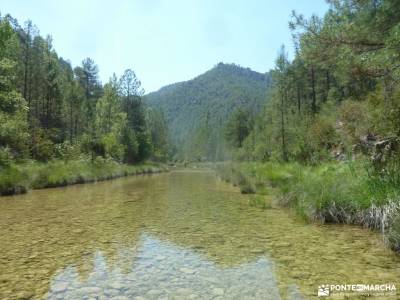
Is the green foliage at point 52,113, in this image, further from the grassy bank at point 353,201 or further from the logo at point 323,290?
the logo at point 323,290

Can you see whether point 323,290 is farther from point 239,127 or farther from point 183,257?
point 239,127

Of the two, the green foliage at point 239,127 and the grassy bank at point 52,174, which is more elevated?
the green foliage at point 239,127

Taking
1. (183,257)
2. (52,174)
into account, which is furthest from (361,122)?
(52,174)

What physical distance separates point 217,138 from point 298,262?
408 feet

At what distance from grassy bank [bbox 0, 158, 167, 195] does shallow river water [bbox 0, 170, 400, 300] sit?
8184 mm

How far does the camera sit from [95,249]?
25.0ft

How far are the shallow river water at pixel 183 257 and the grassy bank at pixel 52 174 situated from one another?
8184 mm

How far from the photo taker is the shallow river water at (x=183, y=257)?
526 centimetres

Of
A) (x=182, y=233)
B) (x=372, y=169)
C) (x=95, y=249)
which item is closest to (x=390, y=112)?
(x=372, y=169)

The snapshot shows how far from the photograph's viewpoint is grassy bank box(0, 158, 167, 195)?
19234 millimetres

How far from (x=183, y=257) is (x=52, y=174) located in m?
20.3

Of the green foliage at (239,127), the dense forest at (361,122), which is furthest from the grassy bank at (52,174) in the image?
the green foliage at (239,127)

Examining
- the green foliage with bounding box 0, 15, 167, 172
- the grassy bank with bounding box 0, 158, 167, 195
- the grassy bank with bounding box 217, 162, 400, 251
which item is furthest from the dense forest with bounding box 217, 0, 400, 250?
the green foliage with bounding box 0, 15, 167, 172

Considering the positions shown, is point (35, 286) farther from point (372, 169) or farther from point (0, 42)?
point (0, 42)
